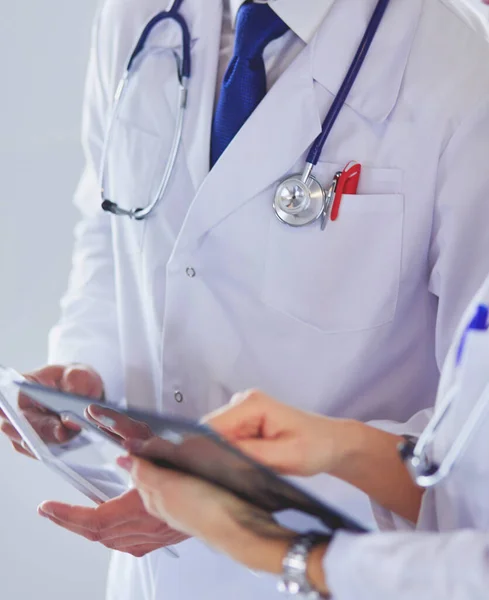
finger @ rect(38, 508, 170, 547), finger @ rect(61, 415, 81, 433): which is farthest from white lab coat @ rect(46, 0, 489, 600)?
finger @ rect(61, 415, 81, 433)

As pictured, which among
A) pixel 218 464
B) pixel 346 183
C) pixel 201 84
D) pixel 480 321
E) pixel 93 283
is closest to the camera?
pixel 218 464

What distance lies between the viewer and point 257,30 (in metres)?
0.90

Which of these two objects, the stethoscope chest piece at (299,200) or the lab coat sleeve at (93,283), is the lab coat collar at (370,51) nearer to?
the stethoscope chest piece at (299,200)

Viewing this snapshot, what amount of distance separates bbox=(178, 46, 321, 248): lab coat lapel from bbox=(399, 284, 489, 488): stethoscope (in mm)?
313

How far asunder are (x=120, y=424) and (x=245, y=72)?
0.49 metres

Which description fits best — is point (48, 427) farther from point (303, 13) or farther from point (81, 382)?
point (303, 13)

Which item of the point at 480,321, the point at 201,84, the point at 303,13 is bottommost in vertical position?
the point at 480,321

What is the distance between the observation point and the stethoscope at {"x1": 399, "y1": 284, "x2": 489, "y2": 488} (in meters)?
0.62

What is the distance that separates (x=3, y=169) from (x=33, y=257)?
0.61ft

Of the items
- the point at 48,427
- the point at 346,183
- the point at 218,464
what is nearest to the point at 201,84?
the point at 346,183

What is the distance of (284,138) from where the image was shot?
880 mm

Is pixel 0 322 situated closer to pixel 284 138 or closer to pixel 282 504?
pixel 284 138

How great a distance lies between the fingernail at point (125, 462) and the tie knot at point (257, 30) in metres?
0.51

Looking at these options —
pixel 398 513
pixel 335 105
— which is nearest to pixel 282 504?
pixel 398 513
